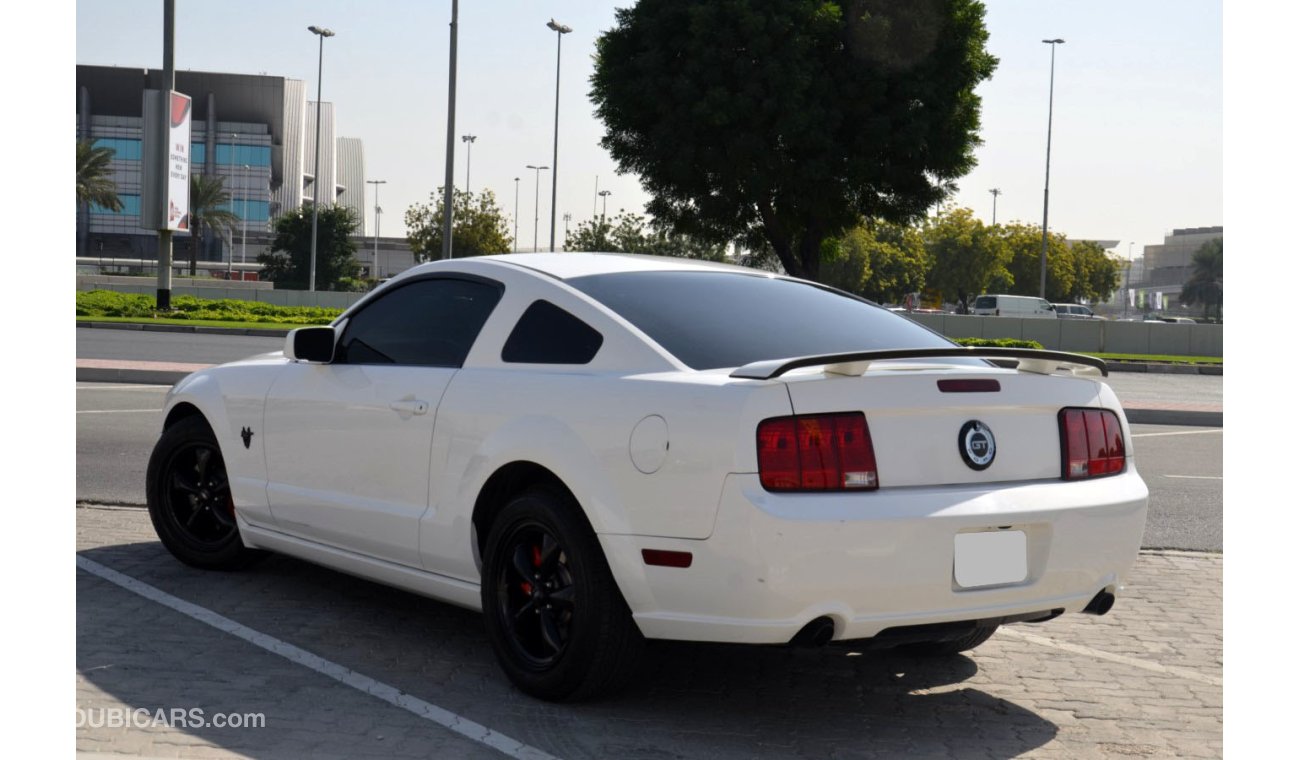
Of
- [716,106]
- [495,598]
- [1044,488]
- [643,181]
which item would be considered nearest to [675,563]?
[495,598]

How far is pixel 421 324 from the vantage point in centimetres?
533

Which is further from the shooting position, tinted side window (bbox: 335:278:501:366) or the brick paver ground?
tinted side window (bbox: 335:278:501:366)

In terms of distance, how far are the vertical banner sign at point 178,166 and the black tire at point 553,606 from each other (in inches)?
1076

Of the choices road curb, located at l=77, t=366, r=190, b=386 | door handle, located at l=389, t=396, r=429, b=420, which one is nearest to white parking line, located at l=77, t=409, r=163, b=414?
road curb, located at l=77, t=366, r=190, b=386

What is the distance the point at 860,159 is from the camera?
38125mm

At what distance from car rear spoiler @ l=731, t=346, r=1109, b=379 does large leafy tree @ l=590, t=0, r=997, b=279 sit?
109ft

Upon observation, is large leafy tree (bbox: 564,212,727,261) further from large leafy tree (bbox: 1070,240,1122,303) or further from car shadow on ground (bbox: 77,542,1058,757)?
car shadow on ground (bbox: 77,542,1058,757)

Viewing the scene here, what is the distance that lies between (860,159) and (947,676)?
34.2m

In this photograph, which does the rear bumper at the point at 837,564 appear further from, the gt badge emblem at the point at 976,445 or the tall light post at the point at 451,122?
the tall light post at the point at 451,122

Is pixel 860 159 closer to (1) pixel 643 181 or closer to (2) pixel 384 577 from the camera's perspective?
(1) pixel 643 181

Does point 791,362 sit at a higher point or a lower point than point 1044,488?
higher

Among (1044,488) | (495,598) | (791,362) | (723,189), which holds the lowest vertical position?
(495,598)

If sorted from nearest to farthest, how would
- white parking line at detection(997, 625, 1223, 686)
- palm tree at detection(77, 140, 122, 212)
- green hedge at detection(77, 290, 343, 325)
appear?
white parking line at detection(997, 625, 1223, 686) → green hedge at detection(77, 290, 343, 325) → palm tree at detection(77, 140, 122, 212)

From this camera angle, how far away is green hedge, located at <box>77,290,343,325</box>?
108 feet
